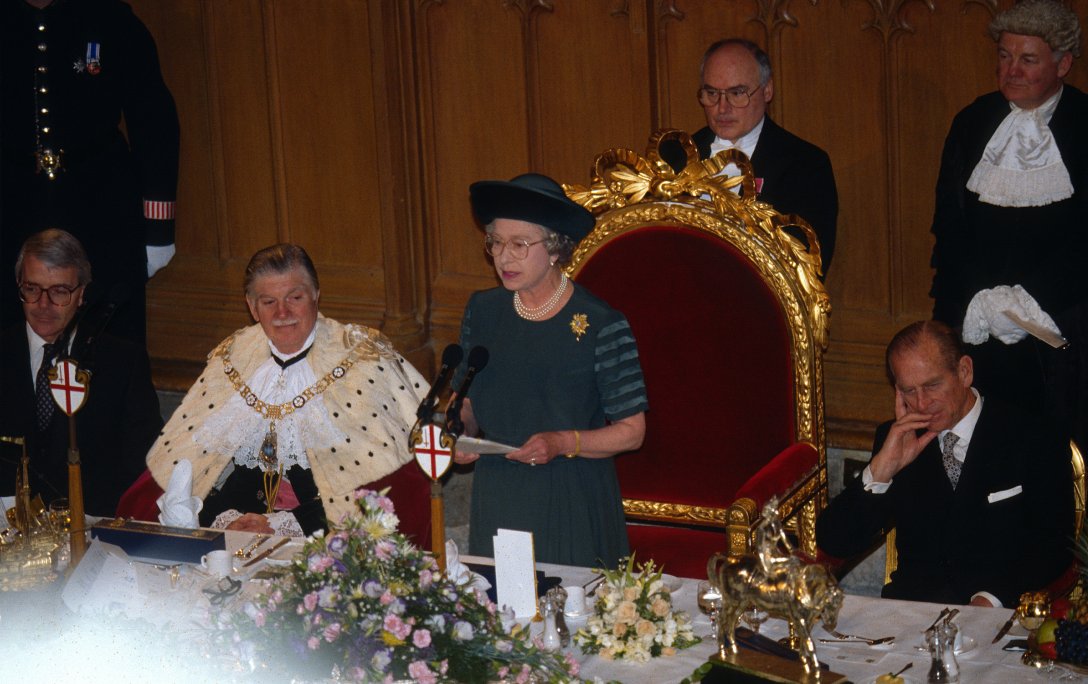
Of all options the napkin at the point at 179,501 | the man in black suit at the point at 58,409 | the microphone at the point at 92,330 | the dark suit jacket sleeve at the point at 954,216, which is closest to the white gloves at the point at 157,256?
the man in black suit at the point at 58,409

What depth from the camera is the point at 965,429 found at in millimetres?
3822

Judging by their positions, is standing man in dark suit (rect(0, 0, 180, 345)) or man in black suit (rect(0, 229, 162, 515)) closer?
man in black suit (rect(0, 229, 162, 515))

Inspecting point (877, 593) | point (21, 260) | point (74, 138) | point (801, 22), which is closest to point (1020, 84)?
point (801, 22)

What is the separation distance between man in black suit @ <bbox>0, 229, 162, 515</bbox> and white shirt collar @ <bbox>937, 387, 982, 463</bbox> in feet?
7.96

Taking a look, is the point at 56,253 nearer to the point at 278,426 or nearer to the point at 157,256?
the point at 278,426

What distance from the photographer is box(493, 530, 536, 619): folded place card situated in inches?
126

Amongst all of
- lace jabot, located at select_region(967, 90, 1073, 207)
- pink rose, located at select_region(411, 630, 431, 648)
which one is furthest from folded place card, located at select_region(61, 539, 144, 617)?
lace jabot, located at select_region(967, 90, 1073, 207)

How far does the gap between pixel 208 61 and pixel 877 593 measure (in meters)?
3.59

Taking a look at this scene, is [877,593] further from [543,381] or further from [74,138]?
[74,138]

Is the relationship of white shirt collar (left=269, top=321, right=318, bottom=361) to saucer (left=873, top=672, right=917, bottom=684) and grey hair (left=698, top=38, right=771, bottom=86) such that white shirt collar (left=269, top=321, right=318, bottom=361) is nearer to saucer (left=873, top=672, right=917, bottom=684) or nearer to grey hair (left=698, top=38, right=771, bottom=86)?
grey hair (left=698, top=38, right=771, bottom=86)

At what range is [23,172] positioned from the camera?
5941mm

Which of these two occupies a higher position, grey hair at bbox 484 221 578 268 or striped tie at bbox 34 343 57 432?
grey hair at bbox 484 221 578 268

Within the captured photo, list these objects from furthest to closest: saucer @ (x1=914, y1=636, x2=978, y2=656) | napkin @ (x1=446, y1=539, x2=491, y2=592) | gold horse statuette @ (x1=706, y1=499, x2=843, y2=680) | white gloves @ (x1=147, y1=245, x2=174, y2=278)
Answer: white gloves @ (x1=147, y1=245, x2=174, y2=278) < napkin @ (x1=446, y1=539, x2=491, y2=592) < saucer @ (x1=914, y1=636, x2=978, y2=656) < gold horse statuette @ (x1=706, y1=499, x2=843, y2=680)

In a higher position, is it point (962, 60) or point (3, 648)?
point (962, 60)
